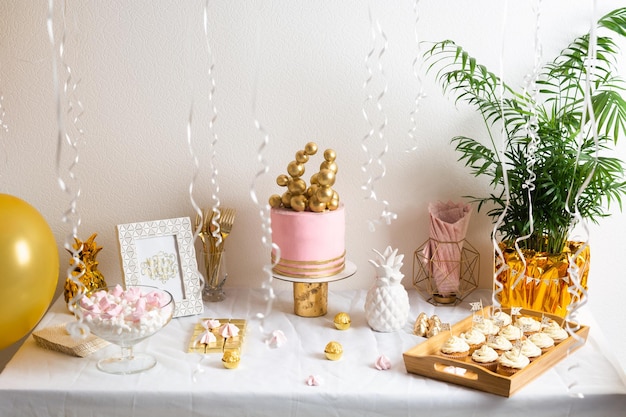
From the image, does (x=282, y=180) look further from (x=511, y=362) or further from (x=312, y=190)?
(x=511, y=362)

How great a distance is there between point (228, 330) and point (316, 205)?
0.32 meters

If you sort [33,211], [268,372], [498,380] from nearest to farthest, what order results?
1. [498,380]
2. [268,372]
3. [33,211]

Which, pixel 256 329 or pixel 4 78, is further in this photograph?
pixel 4 78

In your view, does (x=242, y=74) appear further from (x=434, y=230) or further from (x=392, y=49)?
(x=434, y=230)

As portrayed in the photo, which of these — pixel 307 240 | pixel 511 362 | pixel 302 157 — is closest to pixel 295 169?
pixel 302 157

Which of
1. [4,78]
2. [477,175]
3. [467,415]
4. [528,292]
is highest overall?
[4,78]

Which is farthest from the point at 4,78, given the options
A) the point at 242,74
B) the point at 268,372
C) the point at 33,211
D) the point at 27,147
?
the point at 268,372

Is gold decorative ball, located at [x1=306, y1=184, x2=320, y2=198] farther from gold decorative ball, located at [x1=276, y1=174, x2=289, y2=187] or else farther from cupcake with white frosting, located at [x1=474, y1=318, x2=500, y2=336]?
cupcake with white frosting, located at [x1=474, y1=318, x2=500, y2=336]

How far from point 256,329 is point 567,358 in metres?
0.65

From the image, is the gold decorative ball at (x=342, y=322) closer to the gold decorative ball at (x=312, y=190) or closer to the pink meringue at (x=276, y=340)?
the pink meringue at (x=276, y=340)

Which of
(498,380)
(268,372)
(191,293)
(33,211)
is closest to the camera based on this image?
(498,380)

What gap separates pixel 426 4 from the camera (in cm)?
175

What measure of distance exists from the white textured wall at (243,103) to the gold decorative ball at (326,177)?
20 centimetres

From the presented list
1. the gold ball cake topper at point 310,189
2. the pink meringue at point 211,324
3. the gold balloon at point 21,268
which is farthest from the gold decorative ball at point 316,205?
the gold balloon at point 21,268
